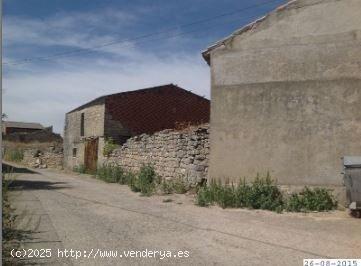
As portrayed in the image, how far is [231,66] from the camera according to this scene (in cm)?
1242

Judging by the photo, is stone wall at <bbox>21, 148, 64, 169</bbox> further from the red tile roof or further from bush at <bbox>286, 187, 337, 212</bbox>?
bush at <bbox>286, 187, 337, 212</bbox>

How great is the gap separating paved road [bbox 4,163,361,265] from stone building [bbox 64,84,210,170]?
13.9 metres

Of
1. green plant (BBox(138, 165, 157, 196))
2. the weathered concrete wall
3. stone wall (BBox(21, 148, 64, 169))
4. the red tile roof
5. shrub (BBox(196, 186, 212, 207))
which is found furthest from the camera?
stone wall (BBox(21, 148, 64, 169))

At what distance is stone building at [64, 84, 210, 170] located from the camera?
2578cm

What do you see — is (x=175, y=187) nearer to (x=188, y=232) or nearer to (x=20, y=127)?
(x=188, y=232)

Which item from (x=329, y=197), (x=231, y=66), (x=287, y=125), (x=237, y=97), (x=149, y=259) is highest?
(x=231, y=66)

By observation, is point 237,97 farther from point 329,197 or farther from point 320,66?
point 329,197

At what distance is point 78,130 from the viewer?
2909 cm

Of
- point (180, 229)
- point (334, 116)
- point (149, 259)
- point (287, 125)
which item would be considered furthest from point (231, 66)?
point (149, 259)

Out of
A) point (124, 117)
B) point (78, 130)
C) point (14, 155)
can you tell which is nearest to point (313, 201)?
point (124, 117)

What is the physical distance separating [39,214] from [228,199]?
13.9 ft

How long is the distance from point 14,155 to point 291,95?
34.6 m

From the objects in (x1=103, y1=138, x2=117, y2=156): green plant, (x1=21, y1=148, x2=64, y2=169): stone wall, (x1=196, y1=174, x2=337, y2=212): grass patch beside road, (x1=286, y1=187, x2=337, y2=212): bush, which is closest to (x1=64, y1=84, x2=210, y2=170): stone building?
→ (x1=103, y1=138, x2=117, y2=156): green plant

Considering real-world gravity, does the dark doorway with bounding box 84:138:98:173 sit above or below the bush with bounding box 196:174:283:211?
above
